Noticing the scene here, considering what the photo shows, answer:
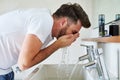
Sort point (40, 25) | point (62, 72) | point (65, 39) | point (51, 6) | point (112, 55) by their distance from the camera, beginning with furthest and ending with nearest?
point (51, 6)
point (62, 72)
point (112, 55)
point (65, 39)
point (40, 25)

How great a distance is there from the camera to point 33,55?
38.2 inches

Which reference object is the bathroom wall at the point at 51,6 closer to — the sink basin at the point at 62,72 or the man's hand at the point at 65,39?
the sink basin at the point at 62,72

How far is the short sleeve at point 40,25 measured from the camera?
0.97m

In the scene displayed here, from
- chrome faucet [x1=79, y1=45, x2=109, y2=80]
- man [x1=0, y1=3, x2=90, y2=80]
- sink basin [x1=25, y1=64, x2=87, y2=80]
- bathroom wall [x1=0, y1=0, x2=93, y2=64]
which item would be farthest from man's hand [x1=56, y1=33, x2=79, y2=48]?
bathroom wall [x1=0, y1=0, x2=93, y2=64]

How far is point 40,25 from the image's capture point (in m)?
0.98

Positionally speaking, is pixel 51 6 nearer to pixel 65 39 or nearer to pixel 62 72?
pixel 62 72

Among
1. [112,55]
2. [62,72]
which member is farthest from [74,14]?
[62,72]

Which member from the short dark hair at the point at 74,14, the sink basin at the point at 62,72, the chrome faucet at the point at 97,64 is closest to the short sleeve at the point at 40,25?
the short dark hair at the point at 74,14

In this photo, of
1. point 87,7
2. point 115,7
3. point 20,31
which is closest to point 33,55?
point 20,31

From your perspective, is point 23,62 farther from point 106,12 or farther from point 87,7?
point 87,7

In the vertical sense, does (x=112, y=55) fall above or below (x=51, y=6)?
below

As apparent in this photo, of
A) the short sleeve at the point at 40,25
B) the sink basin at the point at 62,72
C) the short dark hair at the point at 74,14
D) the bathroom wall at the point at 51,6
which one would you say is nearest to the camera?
the short sleeve at the point at 40,25

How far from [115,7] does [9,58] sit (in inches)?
31.4

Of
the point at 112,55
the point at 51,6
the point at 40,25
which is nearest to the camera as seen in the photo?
the point at 40,25
